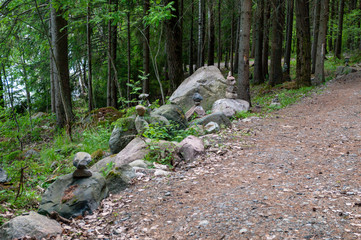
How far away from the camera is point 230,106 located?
9250 millimetres

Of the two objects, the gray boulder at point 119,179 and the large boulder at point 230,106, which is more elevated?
the large boulder at point 230,106

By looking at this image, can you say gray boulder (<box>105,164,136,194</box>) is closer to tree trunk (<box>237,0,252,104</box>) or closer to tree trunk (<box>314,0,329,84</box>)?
tree trunk (<box>237,0,252,104</box>)

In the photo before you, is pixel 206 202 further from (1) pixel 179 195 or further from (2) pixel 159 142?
(2) pixel 159 142

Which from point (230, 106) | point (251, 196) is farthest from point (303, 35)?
point (251, 196)

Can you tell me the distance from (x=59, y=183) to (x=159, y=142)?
2.26 m

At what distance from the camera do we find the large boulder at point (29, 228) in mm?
3137

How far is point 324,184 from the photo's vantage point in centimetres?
405

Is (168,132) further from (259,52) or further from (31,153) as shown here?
(259,52)

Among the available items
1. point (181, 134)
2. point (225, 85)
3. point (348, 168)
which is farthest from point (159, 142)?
point (225, 85)

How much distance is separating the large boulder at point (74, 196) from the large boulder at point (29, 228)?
44cm

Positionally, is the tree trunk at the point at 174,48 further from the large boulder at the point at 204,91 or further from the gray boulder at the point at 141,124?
the gray boulder at the point at 141,124

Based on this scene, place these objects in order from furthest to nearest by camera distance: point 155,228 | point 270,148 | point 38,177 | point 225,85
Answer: point 225,85 < point 38,177 < point 270,148 < point 155,228

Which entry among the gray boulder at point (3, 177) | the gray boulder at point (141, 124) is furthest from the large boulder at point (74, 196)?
the gray boulder at point (3, 177)

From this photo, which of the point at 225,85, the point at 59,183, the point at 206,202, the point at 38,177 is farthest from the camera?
the point at 225,85
